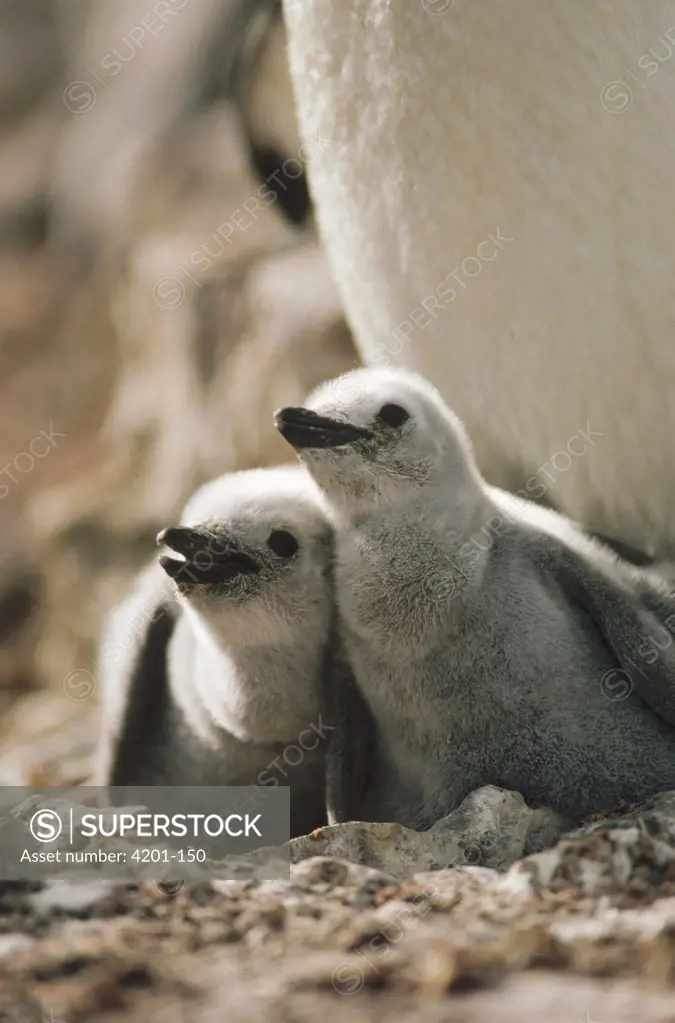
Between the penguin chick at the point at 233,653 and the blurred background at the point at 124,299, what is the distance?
577mm

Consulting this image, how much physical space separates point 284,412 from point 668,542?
64 centimetres

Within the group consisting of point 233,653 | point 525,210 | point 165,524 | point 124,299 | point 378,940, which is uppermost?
point 124,299

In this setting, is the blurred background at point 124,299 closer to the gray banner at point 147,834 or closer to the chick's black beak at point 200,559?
the gray banner at point 147,834

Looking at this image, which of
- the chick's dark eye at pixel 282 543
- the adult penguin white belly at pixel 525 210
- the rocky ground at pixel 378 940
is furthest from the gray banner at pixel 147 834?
the adult penguin white belly at pixel 525 210

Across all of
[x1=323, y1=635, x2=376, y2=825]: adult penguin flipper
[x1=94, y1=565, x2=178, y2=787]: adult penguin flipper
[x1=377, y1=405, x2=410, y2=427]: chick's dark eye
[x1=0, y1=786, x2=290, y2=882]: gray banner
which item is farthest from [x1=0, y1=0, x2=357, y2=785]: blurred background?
[x1=377, y1=405, x2=410, y2=427]: chick's dark eye

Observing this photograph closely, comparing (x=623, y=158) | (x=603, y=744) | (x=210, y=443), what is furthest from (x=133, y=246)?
(x=603, y=744)

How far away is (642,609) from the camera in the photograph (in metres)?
1.59

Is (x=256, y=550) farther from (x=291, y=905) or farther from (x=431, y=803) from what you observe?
(x=291, y=905)

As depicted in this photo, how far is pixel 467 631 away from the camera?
1553 mm

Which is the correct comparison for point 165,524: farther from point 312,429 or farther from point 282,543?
point 312,429

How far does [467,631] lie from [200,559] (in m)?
0.31

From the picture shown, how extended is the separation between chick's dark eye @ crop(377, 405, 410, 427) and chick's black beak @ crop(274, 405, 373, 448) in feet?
0.10

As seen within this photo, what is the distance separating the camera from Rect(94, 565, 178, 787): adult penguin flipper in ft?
6.19

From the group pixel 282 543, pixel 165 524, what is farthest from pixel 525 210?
pixel 165 524
